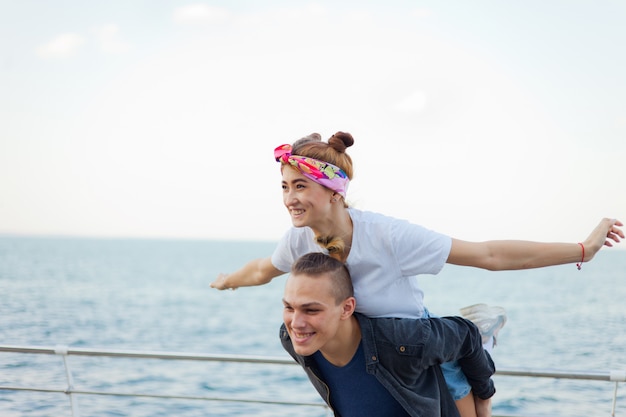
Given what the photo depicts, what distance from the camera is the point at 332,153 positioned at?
96.5 inches

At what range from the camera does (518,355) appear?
23.4 metres

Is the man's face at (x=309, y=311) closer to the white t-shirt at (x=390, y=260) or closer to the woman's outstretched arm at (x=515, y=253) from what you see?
the white t-shirt at (x=390, y=260)

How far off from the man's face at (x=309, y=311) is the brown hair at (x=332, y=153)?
182mm

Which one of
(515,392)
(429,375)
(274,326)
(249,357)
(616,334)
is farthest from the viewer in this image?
(274,326)

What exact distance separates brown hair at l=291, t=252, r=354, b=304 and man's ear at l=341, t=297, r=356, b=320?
2 centimetres

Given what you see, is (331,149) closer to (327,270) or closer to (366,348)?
(327,270)

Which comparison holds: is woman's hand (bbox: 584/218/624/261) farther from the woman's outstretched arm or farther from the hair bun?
the hair bun

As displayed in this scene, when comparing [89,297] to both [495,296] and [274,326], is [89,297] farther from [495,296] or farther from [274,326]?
[495,296]

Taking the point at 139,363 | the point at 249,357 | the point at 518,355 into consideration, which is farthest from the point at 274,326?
the point at 249,357

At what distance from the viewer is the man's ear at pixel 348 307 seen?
91.1 inches

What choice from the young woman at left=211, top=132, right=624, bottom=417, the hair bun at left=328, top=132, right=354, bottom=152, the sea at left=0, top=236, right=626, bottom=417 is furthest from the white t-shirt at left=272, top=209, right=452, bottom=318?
the sea at left=0, top=236, right=626, bottom=417

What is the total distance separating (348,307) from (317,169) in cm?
49

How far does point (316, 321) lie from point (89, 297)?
3976cm

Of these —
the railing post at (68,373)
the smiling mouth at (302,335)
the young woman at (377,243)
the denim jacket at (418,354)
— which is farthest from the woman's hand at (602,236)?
the railing post at (68,373)
